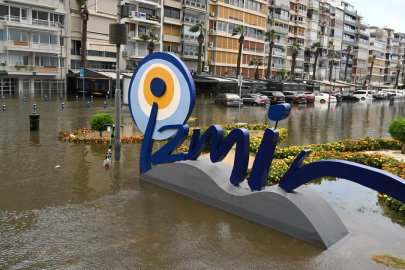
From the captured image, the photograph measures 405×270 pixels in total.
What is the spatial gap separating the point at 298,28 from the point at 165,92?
253 ft

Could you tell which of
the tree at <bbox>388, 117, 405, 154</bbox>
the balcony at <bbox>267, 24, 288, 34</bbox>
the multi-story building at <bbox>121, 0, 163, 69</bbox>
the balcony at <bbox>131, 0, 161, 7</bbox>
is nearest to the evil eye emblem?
the tree at <bbox>388, 117, 405, 154</bbox>

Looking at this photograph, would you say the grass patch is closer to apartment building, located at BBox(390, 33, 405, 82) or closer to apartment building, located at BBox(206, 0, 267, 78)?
apartment building, located at BBox(206, 0, 267, 78)

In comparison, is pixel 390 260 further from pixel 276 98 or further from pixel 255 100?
A: pixel 276 98

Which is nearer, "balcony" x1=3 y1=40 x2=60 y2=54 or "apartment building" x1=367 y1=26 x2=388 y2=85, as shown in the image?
"balcony" x1=3 y1=40 x2=60 y2=54

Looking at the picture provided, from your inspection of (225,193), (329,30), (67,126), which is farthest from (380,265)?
(329,30)

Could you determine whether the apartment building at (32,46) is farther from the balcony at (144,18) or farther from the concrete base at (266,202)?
the concrete base at (266,202)

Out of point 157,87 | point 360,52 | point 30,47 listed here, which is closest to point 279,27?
point 360,52

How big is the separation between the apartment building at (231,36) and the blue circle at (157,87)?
175 feet

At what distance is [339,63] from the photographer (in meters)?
98.1

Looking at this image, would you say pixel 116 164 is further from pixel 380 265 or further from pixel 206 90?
pixel 206 90

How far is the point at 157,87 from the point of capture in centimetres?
1057

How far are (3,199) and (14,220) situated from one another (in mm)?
1473

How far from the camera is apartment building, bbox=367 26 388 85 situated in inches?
4429

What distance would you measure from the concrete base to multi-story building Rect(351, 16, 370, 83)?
10569cm
